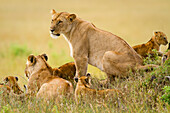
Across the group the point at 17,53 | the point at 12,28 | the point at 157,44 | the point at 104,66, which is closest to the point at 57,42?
the point at 17,53

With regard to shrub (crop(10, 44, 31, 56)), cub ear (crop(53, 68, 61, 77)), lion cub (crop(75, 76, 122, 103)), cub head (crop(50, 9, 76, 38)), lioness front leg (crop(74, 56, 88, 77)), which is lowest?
lion cub (crop(75, 76, 122, 103))

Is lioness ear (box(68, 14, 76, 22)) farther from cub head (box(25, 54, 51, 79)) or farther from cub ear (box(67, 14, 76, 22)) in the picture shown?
cub head (box(25, 54, 51, 79))

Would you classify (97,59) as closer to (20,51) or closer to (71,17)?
(71,17)

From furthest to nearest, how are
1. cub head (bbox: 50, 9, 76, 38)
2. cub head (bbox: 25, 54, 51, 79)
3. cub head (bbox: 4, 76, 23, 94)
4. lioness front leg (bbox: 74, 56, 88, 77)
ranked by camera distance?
cub head (bbox: 50, 9, 76, 38)
lioness front leg (bbox: 74, 56, 88, 77)
cub head (bbox: 25, 54, 51, 79)
cub head (bbox: 4, 76, 23, 94)

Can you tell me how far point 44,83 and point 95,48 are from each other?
5.29ft

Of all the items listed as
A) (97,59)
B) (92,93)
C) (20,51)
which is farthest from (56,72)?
(20,51)

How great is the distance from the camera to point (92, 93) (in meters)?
6.37

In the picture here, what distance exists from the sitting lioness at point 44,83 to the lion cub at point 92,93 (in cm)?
30

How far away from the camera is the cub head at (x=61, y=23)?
823cm

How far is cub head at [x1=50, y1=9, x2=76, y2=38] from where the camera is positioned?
27.0 feet

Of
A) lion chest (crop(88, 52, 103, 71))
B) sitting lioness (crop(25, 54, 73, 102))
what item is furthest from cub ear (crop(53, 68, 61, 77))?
lion chest (crop(88, 52, 103, 71))

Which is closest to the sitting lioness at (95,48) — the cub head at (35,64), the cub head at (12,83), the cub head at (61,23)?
the cub head at (61,23)

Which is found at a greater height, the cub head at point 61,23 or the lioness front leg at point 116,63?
the cub head at point 61,23

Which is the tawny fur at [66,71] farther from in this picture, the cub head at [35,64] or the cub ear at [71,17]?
the cub ear at [71,17]
